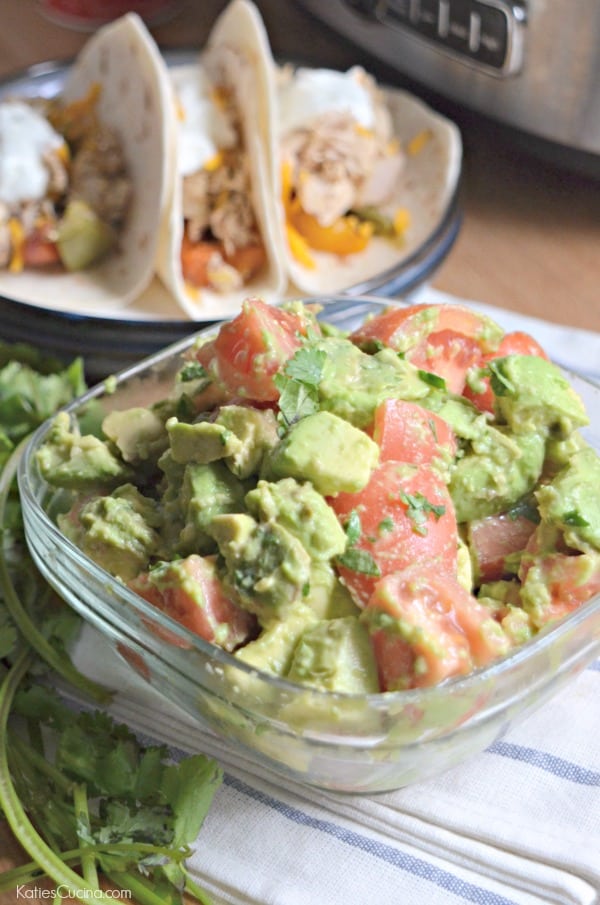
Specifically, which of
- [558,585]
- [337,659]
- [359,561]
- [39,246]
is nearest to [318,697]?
[337,659]

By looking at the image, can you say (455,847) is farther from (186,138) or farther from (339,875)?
(186,138)

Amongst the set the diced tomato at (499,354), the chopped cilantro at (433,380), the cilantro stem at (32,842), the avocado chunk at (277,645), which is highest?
the chopped cilantro at (433,380)

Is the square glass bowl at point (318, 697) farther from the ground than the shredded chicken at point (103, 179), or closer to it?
farther from the ground

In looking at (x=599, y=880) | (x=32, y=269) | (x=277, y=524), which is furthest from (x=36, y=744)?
(x=32, y=269)

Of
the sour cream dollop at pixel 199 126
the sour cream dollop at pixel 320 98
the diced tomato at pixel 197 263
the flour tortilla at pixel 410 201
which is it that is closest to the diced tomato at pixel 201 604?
the flour tortilla at pixel 410 201

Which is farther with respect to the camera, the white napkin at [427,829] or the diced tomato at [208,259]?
the diced tomato at [208,259]

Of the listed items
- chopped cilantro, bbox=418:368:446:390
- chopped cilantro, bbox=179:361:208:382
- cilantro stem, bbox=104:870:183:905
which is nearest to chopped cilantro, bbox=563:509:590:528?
chopped cilantro, bbox=418:368:446:390

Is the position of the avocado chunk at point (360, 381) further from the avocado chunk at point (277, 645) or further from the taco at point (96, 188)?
the taco at point (96, 188)

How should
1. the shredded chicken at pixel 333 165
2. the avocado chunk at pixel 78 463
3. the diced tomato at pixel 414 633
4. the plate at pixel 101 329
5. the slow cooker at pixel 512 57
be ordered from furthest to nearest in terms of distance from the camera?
the shredded chicken at pixel 333 165 → the slow cooker at pixel 512 57 → the plate at pixel 101 329 → the avocado chunk at pixel 78 463 → the diced tomato at pixel 414 633

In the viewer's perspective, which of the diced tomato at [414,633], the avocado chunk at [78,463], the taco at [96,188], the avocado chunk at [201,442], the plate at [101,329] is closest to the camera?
the diced tomato at [414,633]
